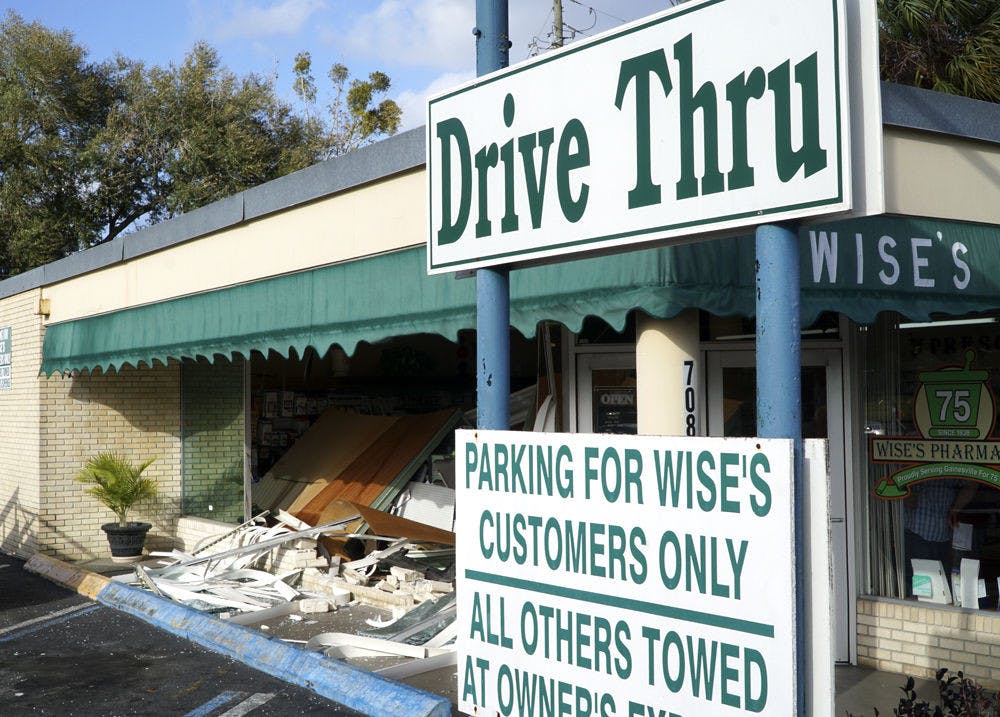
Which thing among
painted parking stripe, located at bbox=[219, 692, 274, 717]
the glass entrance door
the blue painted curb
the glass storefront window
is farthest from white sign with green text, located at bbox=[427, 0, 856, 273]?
the glass storefront window

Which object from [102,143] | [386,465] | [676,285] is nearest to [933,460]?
[676,285]

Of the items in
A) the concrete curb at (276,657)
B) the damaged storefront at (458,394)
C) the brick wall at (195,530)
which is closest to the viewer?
the damaged storefront at (458,394)

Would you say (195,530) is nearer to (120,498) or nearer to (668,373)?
(120,498)

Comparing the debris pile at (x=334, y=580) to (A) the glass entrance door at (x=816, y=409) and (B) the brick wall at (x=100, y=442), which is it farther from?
(A) the glass entrance door at (x=816, y=409)

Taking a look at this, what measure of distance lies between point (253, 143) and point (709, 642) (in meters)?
31.5

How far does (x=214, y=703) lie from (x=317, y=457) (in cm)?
688

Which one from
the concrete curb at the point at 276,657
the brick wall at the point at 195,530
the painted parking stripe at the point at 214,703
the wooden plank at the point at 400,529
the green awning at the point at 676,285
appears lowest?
the painted parking stripe at the point at 214,703

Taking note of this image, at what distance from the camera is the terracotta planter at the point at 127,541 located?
14.0 meters

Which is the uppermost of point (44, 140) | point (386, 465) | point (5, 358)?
point (44, 140)

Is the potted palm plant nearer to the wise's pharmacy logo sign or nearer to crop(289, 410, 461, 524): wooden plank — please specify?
crop(289, 410, 461, 524): wooden plank

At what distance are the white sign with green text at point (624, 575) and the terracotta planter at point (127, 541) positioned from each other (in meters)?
11.0

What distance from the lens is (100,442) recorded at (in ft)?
49.0

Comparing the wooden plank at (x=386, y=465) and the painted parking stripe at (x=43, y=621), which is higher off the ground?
the wooden plank at (x=386, y=465)

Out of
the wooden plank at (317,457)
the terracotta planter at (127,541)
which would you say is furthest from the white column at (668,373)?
the terracotta planter at (127,541)
